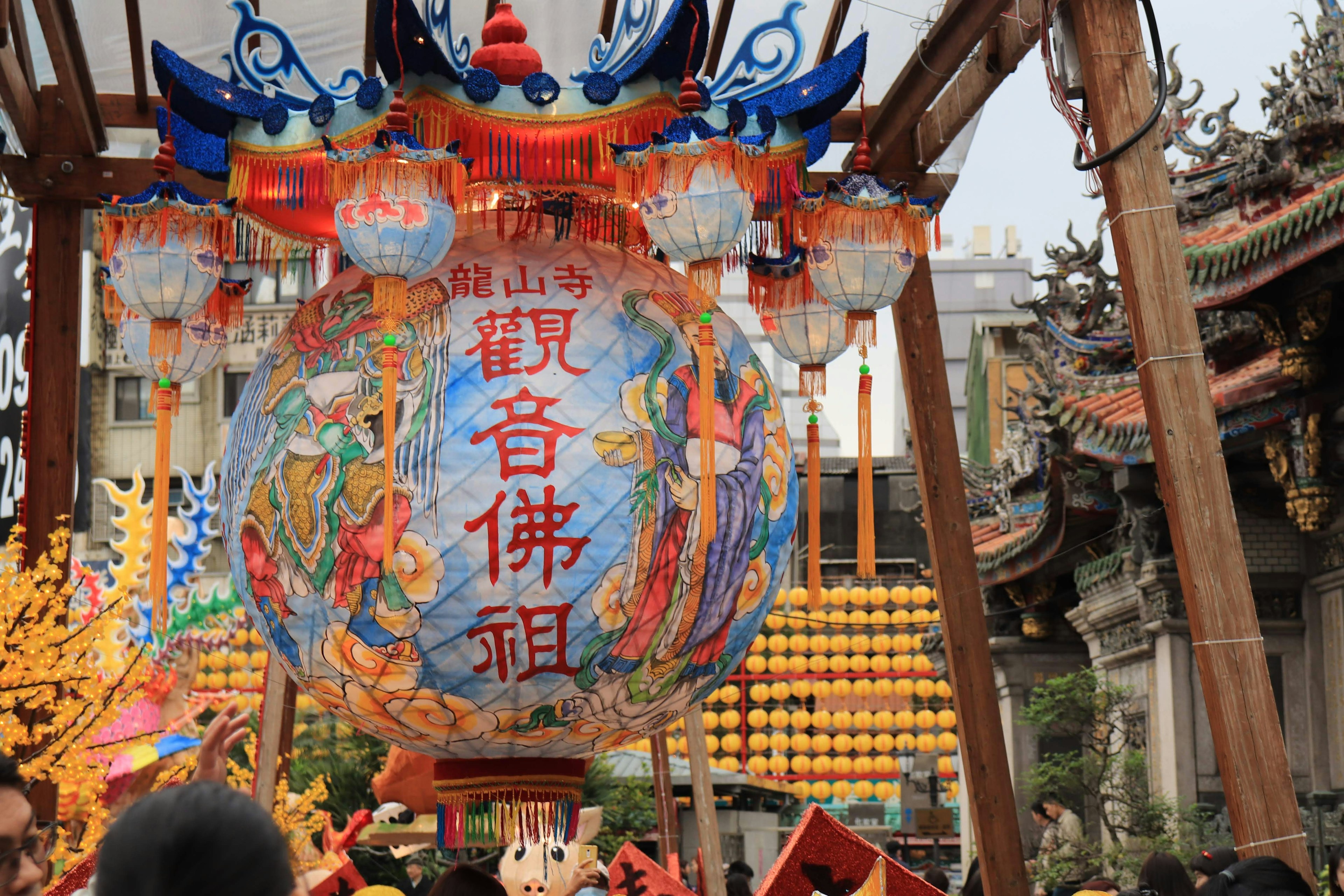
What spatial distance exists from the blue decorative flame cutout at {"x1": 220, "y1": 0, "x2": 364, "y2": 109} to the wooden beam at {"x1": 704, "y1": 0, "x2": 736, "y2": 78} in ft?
4.90

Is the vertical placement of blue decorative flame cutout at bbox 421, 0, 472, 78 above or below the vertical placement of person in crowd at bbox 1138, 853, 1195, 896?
above

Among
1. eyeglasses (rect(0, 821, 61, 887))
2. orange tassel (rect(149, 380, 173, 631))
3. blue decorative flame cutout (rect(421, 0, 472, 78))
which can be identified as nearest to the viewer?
eyeglasses (rect(0, 821, 61, 887))

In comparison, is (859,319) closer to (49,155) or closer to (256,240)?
(256,240)

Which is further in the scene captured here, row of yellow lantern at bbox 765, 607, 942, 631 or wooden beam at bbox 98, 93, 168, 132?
Result: row of yellow lantern at bbox 765, 607, 942, 631

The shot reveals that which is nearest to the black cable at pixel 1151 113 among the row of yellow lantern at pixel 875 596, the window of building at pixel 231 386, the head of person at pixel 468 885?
the head of person at pixel 468 885

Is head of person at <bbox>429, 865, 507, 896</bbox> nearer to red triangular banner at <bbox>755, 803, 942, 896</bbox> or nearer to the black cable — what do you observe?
red triangular banner at <bbox>755, 803, 942, 896</bbox>

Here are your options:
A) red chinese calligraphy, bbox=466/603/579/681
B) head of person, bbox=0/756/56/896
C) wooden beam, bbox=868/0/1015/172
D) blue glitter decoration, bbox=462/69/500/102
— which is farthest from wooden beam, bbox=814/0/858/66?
head of person, bbox=0/756/56/896

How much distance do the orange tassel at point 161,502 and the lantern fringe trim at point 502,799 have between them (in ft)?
2.95

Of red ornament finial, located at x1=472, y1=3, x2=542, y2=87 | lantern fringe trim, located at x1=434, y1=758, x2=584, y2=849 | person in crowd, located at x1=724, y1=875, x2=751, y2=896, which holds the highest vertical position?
red ornament finial, located at x1=472, y1=3, x2=542, y2=87

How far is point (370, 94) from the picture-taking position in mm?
3695

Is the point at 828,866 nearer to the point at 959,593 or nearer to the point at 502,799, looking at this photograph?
the point at 502,799

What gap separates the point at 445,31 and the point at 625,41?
48cm

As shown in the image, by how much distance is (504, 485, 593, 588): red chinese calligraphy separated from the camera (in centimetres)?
339

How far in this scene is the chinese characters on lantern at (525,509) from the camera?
3.39 m
